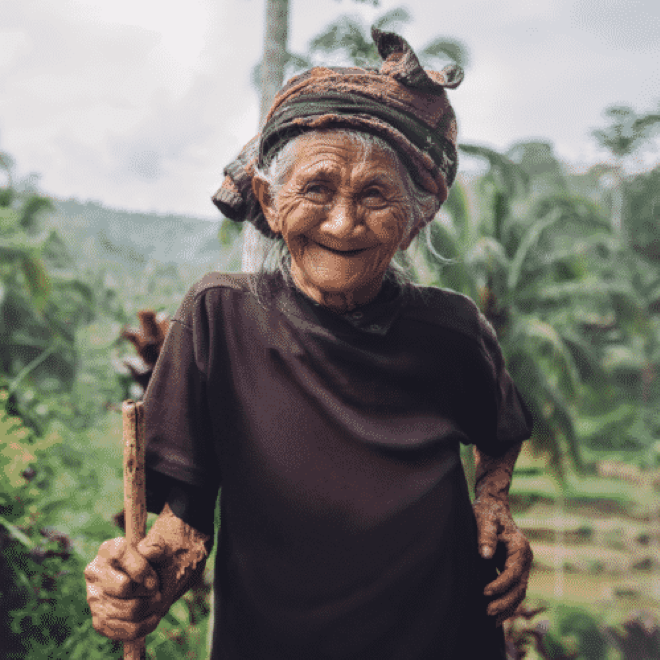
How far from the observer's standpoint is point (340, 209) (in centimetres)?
103

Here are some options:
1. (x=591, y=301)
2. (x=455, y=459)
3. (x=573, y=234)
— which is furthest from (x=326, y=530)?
(x=573, y=234)

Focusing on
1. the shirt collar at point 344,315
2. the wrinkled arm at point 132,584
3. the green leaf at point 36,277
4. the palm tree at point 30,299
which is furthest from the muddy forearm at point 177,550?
the green leaf at point 36,277

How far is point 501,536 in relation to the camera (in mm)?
1214

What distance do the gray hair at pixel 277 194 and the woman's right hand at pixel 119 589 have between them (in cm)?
51

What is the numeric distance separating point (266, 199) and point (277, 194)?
0.19ft

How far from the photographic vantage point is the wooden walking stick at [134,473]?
3.05 ft

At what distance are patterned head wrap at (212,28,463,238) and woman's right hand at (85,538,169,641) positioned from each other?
2.26ft

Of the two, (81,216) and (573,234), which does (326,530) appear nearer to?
(81,216)

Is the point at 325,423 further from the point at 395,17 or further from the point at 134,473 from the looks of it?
the point at 395,17

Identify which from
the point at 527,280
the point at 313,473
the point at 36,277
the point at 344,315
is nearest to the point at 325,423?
the point at 313,473

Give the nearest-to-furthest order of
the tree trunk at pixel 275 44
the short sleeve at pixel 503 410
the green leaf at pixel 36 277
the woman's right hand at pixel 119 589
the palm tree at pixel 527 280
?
the woman's right hand at pixel 119 589
the short sleeve at pixel 503 410
the tree trunk at pixel 275 44
the green leaf at pixel 36 277
the palm tree at pixel 527 280

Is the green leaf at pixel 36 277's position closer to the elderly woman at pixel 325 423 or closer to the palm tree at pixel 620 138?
the elderly woman at pixel 325 423

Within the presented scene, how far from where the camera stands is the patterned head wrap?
103cm

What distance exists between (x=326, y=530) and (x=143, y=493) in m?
0.33
